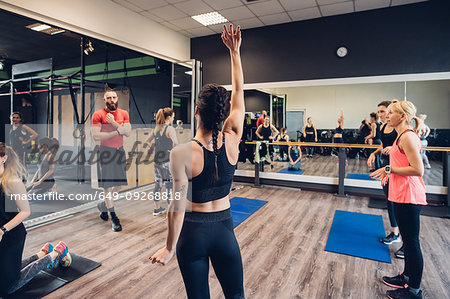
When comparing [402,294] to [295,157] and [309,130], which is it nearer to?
[309,130]

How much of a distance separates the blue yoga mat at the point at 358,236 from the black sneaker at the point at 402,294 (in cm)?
63

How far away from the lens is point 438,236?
11.1 feet

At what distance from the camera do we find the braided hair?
3.81 feet

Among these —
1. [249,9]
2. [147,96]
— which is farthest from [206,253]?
[147,96]

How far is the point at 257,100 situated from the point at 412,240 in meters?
4.94

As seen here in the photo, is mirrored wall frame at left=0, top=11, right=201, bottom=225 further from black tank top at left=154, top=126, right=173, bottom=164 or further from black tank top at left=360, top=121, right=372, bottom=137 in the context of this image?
black tank top at left=360, top=121, right=372, bottom=137

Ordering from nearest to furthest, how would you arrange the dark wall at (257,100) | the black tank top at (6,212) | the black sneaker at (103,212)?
the black tank top at (6,212) < the black sneaker at (103,212) < the dark wall at (257,100)

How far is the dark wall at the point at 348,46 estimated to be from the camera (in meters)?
4.77

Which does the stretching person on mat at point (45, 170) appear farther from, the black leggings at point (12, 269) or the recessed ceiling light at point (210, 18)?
the recessed ceiling light at point (210, 18)

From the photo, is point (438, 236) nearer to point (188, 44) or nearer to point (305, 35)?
point (305, 35)

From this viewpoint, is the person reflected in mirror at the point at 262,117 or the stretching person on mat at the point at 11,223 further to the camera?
the person reflected in mirror at the point at 262,117

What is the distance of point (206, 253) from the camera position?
3.82 feet

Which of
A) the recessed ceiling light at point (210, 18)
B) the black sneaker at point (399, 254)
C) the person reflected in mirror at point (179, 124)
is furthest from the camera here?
the person reflected in mirror at point (179, 124)

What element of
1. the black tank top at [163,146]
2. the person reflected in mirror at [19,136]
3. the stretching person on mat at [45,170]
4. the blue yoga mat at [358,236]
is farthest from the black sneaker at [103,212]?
the blue yoga mat at [358,236]
